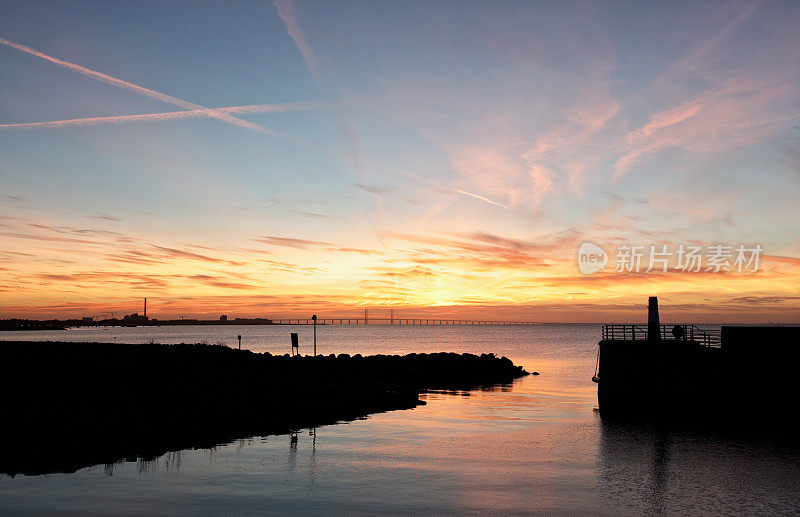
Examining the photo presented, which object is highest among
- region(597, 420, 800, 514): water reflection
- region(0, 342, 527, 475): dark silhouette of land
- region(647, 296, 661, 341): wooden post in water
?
region(647, 296, 661, 341): wooden post in water

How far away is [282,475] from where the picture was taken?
2425 cm

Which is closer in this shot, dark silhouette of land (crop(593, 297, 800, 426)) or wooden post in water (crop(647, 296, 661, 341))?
dark silhouette of land (crop(593, 297, 800, 426))

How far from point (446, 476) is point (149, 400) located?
20.0 metres

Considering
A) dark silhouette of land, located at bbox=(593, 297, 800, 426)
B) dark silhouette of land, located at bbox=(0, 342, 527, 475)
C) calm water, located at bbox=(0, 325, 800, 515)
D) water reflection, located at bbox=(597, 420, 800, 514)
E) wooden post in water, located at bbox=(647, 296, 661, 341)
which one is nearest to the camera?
calm water, located at bbox=(0, 325, 800, 515)

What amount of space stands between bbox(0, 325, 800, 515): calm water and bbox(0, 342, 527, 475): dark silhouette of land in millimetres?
1710

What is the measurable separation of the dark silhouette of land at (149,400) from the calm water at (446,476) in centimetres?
171

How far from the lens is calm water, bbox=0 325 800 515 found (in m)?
20.4

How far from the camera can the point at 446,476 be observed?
2469 cm

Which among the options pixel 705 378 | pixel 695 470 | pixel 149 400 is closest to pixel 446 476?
pixel 695 470

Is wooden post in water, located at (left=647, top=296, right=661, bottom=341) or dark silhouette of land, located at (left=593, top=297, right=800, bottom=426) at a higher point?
wooden post in water, located at (left=647, top=296, right=661, bottom=341)

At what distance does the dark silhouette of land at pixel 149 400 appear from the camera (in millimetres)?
27578

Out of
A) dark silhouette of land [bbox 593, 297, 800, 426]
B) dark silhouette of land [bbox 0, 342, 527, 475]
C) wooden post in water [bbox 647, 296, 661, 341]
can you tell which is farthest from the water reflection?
dark silhouette of land [bbox 0, 342, 527, 475]

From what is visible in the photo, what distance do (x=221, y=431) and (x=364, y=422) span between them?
9.28 m

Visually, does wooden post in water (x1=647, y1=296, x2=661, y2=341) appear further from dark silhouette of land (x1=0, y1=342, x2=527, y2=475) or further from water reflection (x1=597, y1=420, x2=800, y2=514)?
dark silhouette of land (x1=0, y1=342, x2=527, y2=475)
